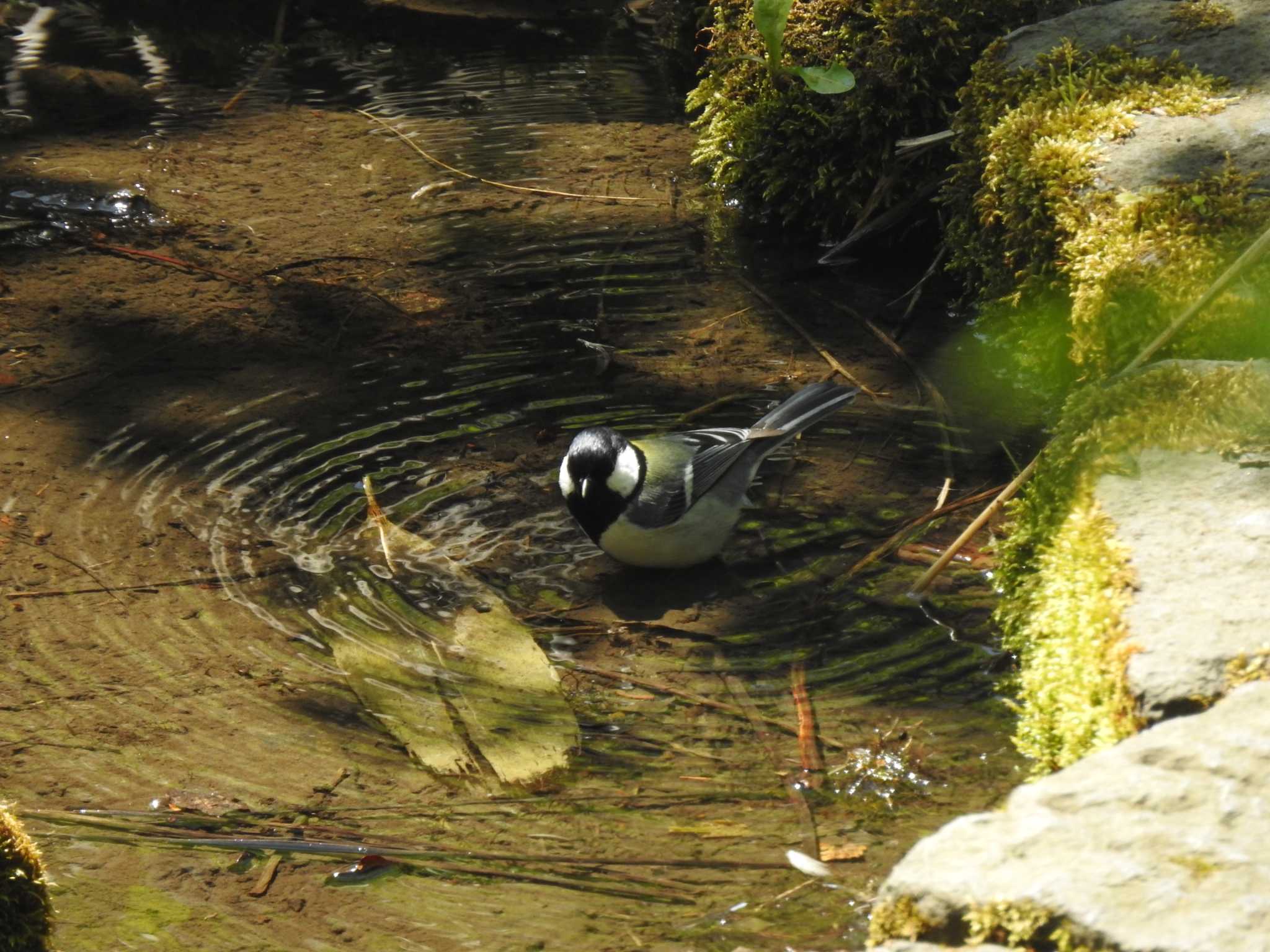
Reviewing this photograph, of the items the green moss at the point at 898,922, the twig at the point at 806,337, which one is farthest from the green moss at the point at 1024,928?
the twig at the point at 806,337

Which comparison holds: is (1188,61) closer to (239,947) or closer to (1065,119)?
(1065,119)

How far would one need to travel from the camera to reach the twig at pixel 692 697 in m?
3.51

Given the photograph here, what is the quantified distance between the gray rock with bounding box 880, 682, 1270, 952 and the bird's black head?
210cm

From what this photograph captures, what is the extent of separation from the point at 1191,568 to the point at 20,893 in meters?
2.73

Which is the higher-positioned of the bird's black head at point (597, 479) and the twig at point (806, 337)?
the twig at point (806, 337)

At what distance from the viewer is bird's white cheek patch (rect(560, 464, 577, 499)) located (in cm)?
436

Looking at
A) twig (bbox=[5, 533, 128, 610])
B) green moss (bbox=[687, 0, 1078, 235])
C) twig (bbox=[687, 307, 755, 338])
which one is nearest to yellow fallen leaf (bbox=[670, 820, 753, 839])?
twig (bbox=[5, 533, 128, 610])

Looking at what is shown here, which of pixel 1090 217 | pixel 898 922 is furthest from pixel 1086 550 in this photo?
pixel 1090 217

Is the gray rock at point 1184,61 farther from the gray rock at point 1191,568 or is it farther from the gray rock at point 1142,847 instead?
the gray rock at point 1142,847

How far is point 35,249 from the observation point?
6566 mm

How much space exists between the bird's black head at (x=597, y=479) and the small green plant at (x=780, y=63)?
2.54 m

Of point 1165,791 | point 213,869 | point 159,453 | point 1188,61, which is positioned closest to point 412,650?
point 213,869

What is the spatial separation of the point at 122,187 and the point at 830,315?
4103 millimetres

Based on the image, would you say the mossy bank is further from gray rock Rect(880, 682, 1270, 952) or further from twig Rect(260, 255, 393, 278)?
twig Rect(260, 255, 393, 278)
